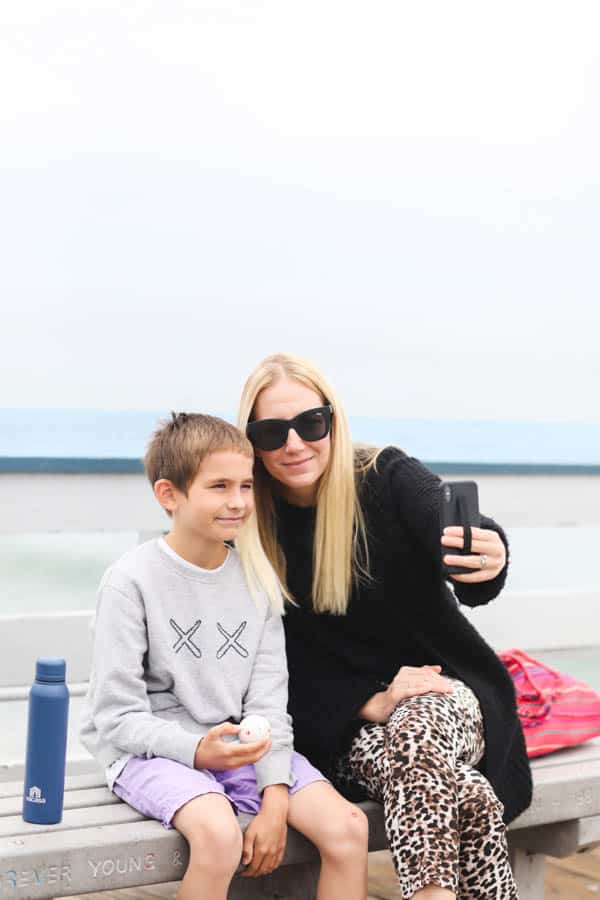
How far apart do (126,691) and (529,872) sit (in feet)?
3.86

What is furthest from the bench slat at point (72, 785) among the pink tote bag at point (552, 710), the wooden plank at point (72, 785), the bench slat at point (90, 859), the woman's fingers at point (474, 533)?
the pink tote bag at point (552, 710)

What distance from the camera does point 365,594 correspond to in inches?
104

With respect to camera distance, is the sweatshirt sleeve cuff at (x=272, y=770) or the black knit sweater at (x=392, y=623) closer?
the sweatshirt sleeve cuff at (x=272, y=770)

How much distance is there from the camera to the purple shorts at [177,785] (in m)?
2.23

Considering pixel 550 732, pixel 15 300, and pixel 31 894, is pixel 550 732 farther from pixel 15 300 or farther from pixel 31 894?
pixel 15 300

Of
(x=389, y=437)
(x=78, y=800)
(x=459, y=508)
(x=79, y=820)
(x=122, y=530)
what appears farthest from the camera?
(x=389, y=437)

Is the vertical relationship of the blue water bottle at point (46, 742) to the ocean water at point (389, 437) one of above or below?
below

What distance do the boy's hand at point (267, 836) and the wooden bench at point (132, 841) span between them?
50 mm

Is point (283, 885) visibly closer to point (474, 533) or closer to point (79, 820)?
point (79, 820)

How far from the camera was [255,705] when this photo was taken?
8.00ft

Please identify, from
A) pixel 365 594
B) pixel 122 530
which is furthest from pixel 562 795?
pixel 122 530

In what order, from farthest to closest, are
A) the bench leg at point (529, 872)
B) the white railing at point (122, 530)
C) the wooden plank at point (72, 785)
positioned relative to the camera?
the white railing at point (122, 530) → the bench leg at point (529, 872) → the wooden plank at point (72, 785)

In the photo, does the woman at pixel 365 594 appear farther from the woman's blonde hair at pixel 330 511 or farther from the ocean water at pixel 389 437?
the ocean water at pixel 389 437

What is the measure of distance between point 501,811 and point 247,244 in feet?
117
